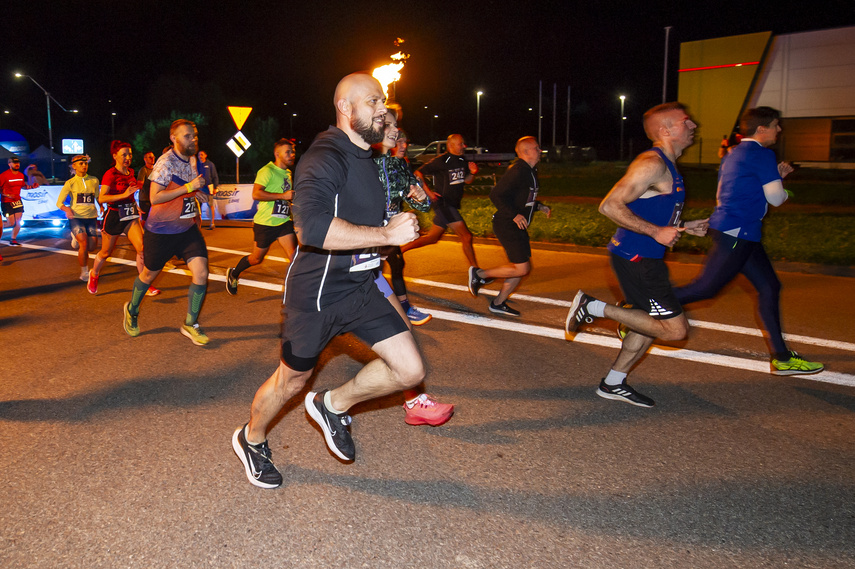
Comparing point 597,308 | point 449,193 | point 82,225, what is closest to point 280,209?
point 449,193

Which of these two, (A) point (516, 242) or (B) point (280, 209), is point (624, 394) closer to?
(A) point (516, 242)

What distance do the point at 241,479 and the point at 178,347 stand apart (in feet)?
10.3

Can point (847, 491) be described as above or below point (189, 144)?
below

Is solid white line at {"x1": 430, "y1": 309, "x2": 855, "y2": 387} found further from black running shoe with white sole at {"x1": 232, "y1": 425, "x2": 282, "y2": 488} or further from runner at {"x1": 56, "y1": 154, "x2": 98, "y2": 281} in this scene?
runner at {"x1": 56, "y1": 154, "x2": 98, "y2": 281}

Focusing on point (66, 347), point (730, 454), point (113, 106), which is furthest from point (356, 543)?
point (113, 106)

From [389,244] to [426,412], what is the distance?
1730mm

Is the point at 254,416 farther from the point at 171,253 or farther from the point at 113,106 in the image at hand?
the point at 113,106

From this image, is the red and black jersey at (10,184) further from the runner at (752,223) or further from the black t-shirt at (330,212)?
the runner at (752,223)

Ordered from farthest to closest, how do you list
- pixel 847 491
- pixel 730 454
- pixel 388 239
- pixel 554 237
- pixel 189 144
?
pixel 554 237 < pixel 189 144 < pixel 730 454 < pixel 847 491 < pixel 388 239

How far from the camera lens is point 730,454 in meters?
3.95

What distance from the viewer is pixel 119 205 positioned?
9156 millimetres

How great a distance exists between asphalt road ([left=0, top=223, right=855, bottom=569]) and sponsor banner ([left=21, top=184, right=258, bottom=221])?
43.4 feet

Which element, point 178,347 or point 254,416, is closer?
point 254,416

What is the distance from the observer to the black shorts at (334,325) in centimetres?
332
